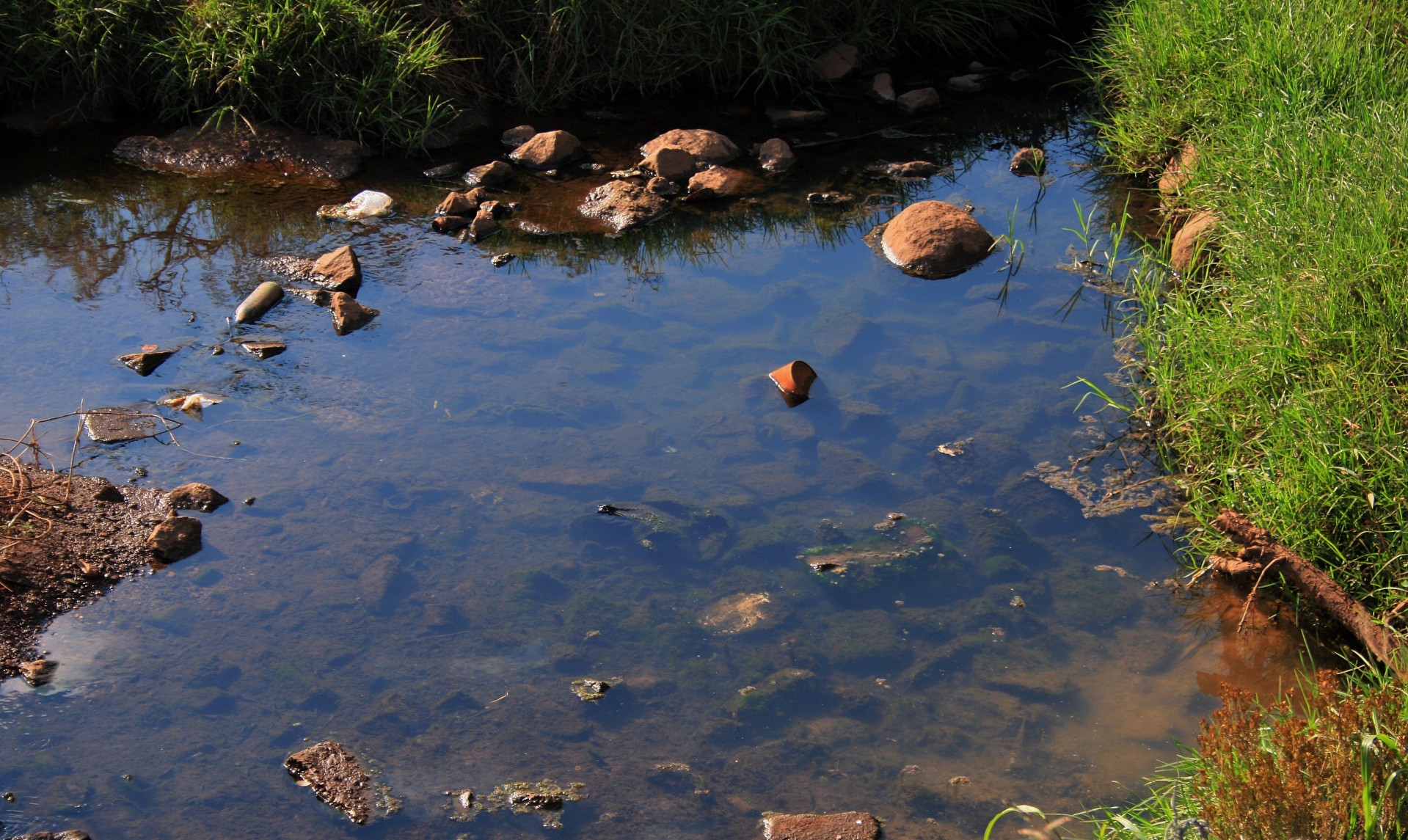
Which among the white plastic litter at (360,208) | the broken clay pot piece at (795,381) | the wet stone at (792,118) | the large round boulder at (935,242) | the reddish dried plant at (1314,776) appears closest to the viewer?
the reddish dried plant at (1314,776)

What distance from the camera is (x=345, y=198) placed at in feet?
17.4

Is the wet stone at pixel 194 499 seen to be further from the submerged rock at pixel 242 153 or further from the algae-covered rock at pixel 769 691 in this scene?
the submerged rock at pixel 242 153

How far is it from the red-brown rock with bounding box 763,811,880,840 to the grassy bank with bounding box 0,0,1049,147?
433 centimetres

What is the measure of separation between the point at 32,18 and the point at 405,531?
4.22 m

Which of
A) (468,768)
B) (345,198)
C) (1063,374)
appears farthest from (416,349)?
(1063,374)

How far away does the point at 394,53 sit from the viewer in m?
5.67

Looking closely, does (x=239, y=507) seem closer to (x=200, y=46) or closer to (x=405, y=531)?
(x=405, y=531)

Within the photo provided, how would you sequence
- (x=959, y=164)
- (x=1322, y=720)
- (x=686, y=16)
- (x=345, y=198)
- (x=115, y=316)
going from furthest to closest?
(x=686, y=16) → (x=959, y=164) → (x=345, y=198) → (x=115, y=316) → (x=1322, y=720)

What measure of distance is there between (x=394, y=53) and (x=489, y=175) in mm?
902

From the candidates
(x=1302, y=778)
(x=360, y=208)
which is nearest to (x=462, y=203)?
(x=360, y=208)

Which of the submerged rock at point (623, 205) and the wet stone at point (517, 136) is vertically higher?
the wet stone at point (517, 136)

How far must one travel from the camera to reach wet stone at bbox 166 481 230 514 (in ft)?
10.9

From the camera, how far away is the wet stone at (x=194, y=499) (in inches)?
130

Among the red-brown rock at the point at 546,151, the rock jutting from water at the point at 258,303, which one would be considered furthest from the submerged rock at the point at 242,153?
the rock jutting from water at the point at 258,303
